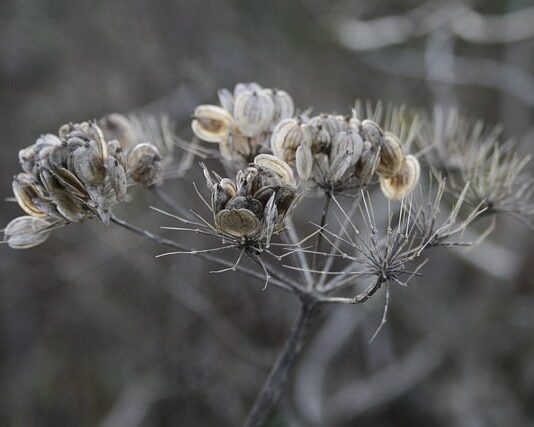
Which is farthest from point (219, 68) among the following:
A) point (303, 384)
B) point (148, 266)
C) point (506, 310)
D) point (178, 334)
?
point (506, 310)

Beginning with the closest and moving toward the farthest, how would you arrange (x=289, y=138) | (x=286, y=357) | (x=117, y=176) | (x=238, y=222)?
(x=238, y=222) → (x=117, y=176) → (x=289, y=138) → (x=286, y=357)

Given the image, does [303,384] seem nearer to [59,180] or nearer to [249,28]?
[59,180]

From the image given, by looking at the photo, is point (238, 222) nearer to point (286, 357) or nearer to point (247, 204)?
point (247, 204)

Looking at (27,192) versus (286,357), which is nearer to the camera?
(27,192)

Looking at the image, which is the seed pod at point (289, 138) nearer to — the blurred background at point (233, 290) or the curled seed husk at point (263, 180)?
the curled seed husk at point (263, 180)

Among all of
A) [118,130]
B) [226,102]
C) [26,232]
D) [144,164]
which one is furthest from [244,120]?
[26,232]

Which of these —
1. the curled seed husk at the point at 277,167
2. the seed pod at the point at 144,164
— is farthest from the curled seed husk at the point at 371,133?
the seed pod at the point at 144,164
